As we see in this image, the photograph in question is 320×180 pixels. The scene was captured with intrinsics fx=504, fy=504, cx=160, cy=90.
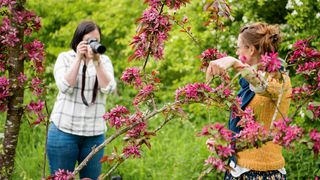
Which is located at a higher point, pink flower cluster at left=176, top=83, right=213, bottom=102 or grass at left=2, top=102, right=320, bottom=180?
pink flower cluster at left=176, top=83, right=213, bottom=102

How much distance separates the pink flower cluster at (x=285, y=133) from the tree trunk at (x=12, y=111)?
119cm

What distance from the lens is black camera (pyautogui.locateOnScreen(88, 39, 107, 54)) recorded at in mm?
2630

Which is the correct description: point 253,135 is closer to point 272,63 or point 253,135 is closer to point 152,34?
point 272,63

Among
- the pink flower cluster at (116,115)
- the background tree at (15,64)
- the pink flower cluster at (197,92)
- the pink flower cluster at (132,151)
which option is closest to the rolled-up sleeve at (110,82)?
the background tree at (15,64)

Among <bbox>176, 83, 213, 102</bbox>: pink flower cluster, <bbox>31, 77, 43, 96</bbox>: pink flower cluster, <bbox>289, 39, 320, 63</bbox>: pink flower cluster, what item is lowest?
<bbox>31, 77, 43, 96</bbox>: pink flower cluster

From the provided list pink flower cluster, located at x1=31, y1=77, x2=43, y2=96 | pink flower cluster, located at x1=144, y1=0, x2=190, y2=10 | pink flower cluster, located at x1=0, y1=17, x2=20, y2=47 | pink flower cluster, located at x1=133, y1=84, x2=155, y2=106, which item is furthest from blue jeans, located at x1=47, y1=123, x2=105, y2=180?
pink flower cluster, located at x1=144, y1=0, x2=190, y2=10

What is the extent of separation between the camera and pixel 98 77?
2914mm

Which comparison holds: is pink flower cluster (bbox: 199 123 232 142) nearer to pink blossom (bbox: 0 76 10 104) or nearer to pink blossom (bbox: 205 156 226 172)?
pink blossom (bbox: 205 156 226 172)

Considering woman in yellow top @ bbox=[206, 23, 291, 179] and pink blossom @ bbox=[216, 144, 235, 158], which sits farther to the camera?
woman in yellow top @ bbox=[206, 23, 291, 179]

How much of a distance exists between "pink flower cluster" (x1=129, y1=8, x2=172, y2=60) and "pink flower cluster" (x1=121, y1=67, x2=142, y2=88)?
113mm

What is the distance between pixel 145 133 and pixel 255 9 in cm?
273

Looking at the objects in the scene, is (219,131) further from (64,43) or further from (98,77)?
(64,43)

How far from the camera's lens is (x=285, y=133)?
150 centimetres

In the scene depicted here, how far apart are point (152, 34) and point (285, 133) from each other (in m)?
0.68
